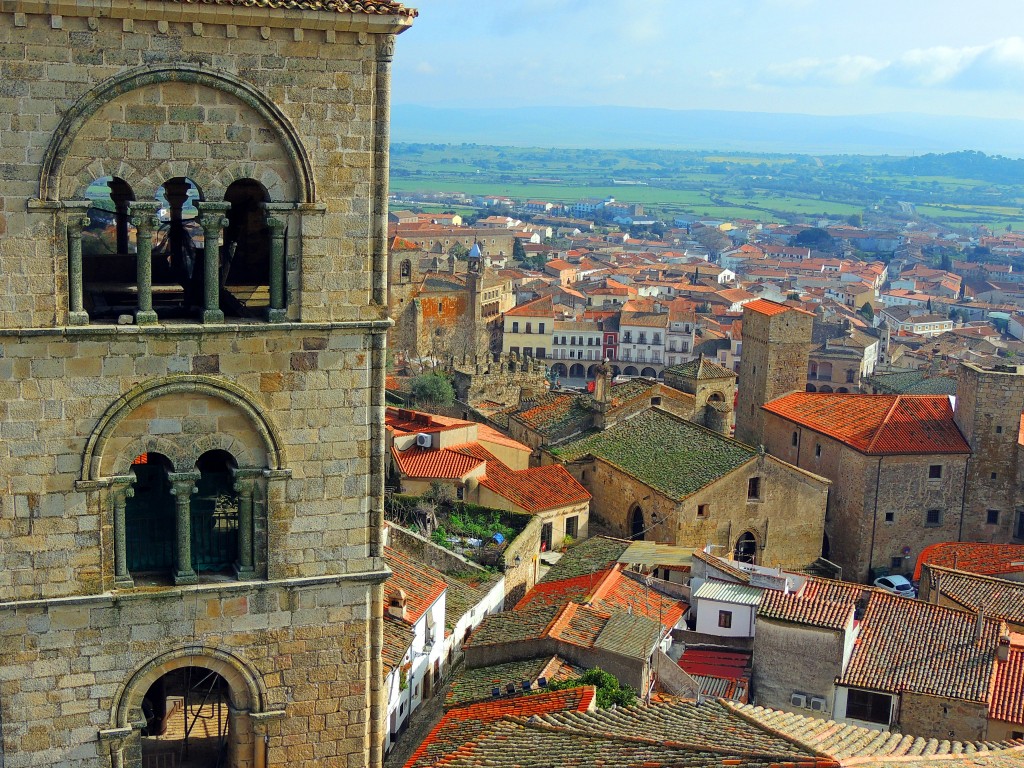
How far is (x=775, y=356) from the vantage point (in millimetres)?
49000

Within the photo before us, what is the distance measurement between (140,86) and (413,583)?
14418 mm

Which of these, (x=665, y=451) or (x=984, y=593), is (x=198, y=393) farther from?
(x=665, y=451)

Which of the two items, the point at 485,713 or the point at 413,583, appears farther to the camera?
the point at 413,583

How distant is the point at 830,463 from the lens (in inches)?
1566

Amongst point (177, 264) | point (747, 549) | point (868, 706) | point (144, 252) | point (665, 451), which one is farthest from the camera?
point (665, 451)

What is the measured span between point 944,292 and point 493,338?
63874 millimetres

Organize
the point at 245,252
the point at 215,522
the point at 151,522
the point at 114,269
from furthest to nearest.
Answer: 1. the point at 114,269
2. the point at 245,252
3. the point at 215,522
4. the point at 151,522

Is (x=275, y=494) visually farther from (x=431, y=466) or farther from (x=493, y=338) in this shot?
(x=493, y=338)

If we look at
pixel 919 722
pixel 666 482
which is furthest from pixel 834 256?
pixel 919 722

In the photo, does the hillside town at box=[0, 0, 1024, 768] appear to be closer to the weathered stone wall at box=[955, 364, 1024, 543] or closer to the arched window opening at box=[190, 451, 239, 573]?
the arched window opening at box=[190, 451, 239, 573]

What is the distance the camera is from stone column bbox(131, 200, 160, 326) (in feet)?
34.6

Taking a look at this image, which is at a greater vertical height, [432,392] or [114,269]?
[114,269]

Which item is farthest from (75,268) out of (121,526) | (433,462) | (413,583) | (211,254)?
(433,462)

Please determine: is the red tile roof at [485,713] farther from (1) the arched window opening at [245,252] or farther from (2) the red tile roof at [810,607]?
(1) the arched window opening at [245,252]
